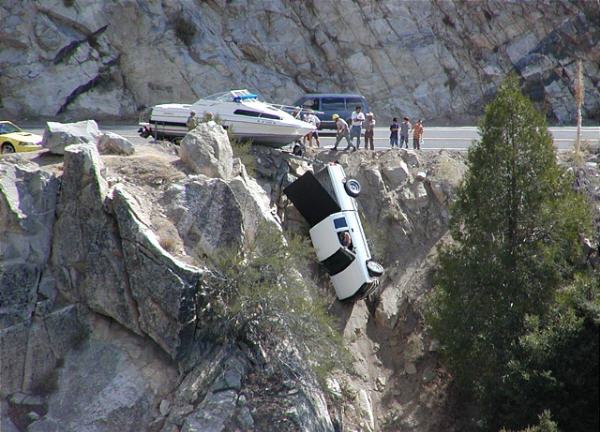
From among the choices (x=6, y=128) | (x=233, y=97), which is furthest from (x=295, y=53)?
(x=6, y=128)

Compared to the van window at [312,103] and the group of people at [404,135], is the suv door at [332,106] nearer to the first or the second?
the van window at [312,103]

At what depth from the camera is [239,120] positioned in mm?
28188

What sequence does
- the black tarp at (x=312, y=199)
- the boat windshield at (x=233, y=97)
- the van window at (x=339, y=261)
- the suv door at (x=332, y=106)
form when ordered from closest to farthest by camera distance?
the van window at (x=339, y=261), the black tarp at (x=312, y=199), the boat windshield at (x=233, y=97), the suv door at (x=332, y=106)

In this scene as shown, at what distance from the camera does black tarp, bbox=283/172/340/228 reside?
2573 cm

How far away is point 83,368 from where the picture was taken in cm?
2077

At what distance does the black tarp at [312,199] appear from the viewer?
84.4ft

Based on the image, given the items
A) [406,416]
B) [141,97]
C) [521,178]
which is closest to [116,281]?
[406,416]

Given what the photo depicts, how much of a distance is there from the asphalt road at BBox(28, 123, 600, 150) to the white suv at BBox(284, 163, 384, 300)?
5100 mm

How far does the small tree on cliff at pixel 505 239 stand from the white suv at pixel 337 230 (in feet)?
8.09

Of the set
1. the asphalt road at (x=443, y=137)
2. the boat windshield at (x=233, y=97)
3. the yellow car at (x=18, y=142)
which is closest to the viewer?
the yellow car at (x=18, y=142)

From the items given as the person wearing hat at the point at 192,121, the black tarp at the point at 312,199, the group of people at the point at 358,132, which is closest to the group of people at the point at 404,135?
the group of people at the point at 358,132

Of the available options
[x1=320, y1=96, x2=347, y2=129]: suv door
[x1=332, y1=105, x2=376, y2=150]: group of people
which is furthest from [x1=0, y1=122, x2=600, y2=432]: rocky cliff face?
[x1=320, y1=96, x2=347, y2=129]: suv door

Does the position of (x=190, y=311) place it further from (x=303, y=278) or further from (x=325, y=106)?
(x=325, y=106)

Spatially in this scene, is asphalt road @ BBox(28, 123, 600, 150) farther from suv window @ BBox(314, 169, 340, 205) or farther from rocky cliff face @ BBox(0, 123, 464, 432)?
rocky cliff face @ BBox(0, 123, 464, 432)
